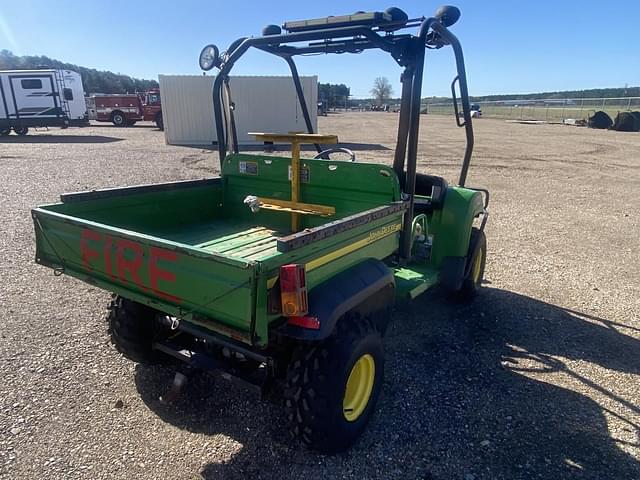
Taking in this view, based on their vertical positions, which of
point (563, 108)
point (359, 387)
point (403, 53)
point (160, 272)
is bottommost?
point (359, 387)

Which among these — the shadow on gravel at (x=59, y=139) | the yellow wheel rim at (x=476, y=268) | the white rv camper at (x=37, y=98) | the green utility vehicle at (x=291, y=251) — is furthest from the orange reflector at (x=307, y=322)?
the white rv camper at (x=37, y=98)

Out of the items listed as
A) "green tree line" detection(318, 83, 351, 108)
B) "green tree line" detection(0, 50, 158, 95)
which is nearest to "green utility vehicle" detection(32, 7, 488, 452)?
"green tree line" detection(318, 83, 351, 108)

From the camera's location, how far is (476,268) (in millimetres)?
4512

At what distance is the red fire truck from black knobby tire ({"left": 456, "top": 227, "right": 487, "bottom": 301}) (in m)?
26.7

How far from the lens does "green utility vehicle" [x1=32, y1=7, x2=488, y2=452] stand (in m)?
2.15

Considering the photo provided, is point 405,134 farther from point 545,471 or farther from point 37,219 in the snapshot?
point 37,219

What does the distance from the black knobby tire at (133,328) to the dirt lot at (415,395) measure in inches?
9.0

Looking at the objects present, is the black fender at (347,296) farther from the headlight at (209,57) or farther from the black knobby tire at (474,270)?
the headlight at (209,57)

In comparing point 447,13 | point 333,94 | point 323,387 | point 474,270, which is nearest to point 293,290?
point 323,387

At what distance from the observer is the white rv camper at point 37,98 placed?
2000 cm

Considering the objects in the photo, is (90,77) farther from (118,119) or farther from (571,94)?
(571,94)

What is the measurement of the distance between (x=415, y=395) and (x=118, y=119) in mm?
30377

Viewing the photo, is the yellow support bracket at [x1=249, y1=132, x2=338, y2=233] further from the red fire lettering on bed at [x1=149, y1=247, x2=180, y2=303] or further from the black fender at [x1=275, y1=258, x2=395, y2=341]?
the red fire lettering on bed at [x1=149, y1=247, x2=180, y2=303]

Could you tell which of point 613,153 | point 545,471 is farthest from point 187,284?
point 613,153
